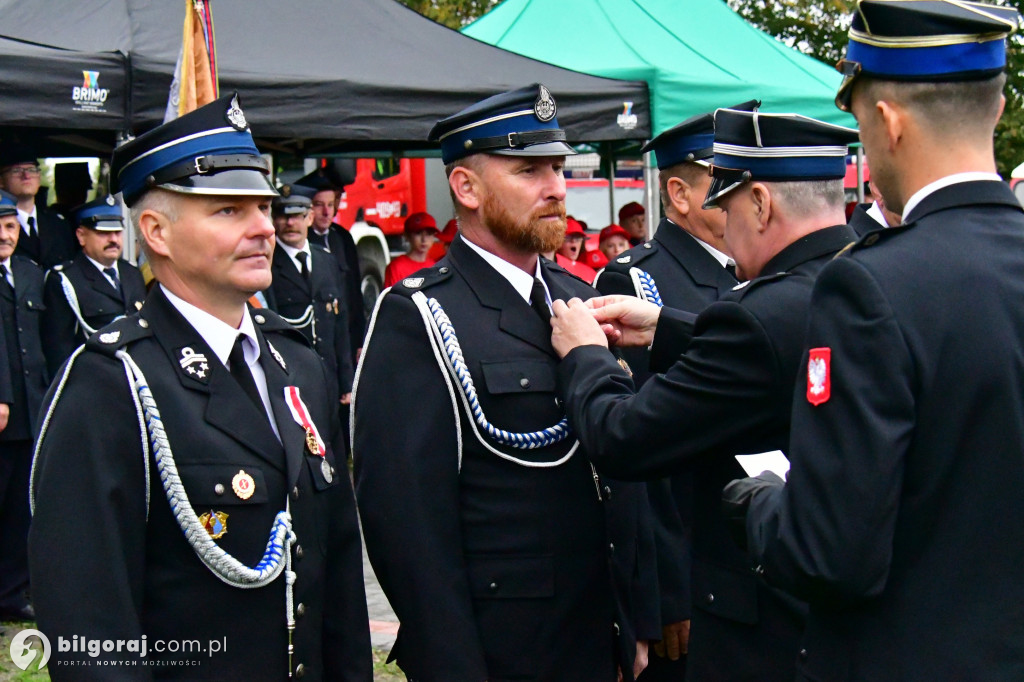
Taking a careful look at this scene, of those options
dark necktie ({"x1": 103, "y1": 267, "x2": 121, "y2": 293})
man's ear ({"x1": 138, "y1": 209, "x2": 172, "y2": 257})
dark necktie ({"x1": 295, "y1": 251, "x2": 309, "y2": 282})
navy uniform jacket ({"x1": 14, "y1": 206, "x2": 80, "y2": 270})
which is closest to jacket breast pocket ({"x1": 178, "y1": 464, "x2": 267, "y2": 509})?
man's ear ({"x1": 138, "y1": 209, "x2": 172, "y2": 257})

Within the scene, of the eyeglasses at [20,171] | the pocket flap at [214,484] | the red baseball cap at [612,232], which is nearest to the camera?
the pocket flap at [214,484]

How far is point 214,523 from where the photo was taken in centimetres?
239

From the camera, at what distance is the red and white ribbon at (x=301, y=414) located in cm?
265

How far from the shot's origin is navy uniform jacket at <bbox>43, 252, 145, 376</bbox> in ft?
21.6

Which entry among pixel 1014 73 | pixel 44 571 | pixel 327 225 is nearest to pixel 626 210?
pixel 327 225

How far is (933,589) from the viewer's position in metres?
1.77

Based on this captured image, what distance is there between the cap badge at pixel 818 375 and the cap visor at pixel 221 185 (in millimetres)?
1377

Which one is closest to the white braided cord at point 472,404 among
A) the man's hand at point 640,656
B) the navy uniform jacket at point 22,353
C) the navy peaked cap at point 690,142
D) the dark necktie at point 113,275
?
the man's hand at point 640,656

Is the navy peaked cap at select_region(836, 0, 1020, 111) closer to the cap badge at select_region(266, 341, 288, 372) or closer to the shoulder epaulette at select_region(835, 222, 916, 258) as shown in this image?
the shoulder epaulette at select_region(835, 222, 916, 258)

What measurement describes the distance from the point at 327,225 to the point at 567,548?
22.9 feet

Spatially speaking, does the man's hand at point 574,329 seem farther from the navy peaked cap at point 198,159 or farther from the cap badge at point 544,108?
the navy peaked cap at point 198,159

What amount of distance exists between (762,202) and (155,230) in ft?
4.52

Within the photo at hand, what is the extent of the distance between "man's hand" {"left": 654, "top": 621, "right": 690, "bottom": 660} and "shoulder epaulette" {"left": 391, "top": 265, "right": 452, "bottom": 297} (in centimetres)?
124

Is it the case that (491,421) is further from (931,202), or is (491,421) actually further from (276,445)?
(931,202)
